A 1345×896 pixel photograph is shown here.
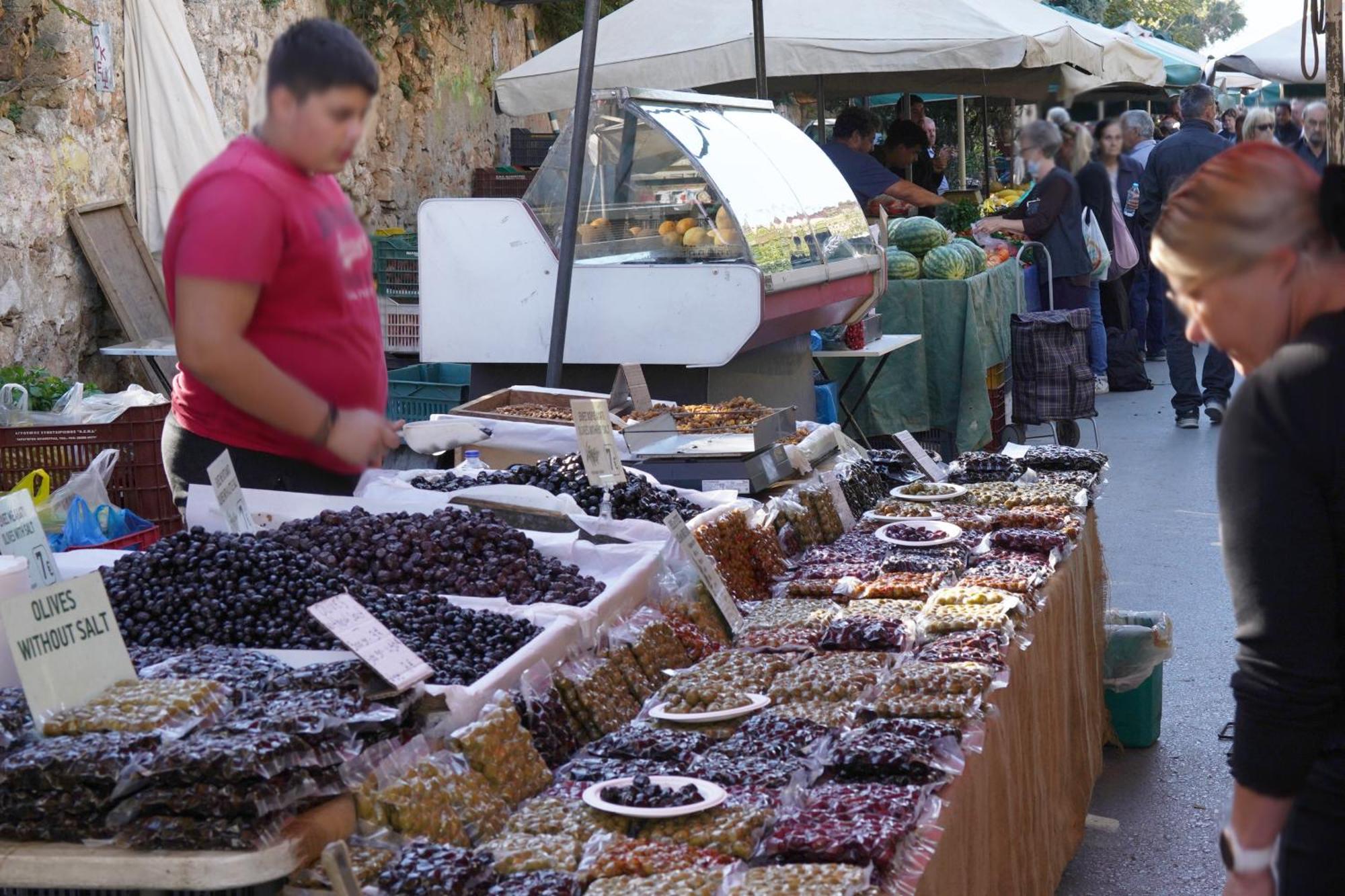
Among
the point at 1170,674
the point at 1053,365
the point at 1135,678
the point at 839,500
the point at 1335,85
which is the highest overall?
the point at 1335,85

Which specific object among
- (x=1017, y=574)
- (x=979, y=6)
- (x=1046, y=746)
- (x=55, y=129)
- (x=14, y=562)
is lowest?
(x=1046, y=746)

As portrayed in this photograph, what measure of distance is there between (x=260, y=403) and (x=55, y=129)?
5958 mm

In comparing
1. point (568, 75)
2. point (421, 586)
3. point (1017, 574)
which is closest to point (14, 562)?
point (421, 586)

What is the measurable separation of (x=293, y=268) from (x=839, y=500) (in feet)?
11.3

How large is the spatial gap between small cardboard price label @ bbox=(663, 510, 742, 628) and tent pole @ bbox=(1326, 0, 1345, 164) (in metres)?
3.27

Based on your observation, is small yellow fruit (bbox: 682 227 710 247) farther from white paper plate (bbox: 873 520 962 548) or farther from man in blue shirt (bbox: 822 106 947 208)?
man in blue shirt (bbox: 822 106 947 208)

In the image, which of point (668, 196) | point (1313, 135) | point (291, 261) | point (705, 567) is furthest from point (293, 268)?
point (1313, 135)

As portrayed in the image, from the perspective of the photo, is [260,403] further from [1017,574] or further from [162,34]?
[162,34]

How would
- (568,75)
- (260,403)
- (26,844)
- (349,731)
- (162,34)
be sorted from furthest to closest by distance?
(568,75) < (162,34) < (349,731) < (26,844) < (260,403)

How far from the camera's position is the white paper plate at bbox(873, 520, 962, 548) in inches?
162

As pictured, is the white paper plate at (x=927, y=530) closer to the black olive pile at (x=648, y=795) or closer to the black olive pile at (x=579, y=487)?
the black olive pile at (x=579, y=487)

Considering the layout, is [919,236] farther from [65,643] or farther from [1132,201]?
[65,643]

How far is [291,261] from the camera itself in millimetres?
1176

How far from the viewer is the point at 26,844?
197cm
